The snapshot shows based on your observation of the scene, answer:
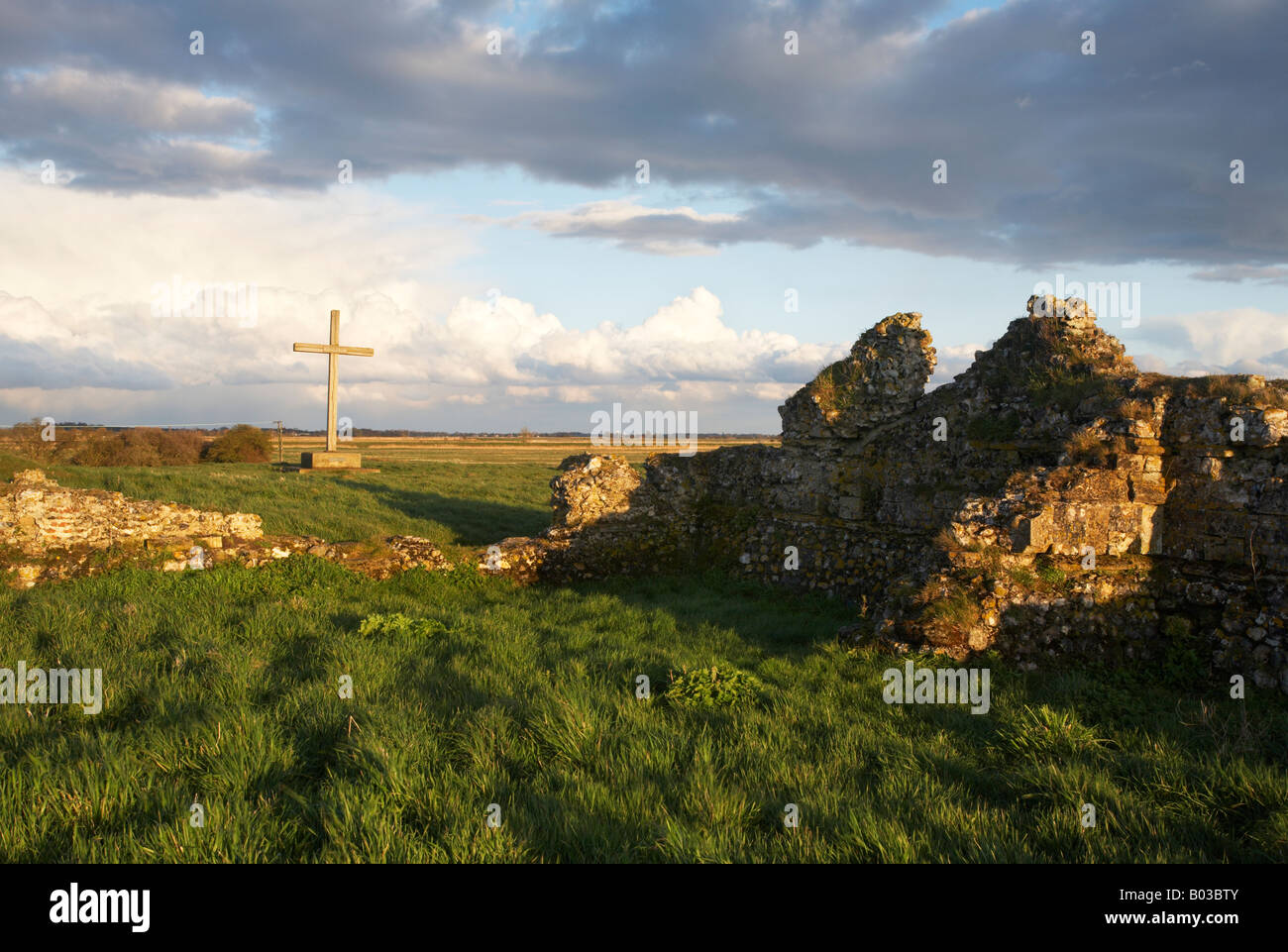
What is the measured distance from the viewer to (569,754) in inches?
190

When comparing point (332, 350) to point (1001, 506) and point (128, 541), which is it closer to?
point (128, 541)

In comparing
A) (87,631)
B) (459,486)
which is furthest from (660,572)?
(459,486)

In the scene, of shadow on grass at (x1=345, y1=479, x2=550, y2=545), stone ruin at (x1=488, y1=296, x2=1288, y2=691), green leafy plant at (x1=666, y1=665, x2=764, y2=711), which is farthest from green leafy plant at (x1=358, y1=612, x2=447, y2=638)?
shadow on grass at (x1=345, y1=479, x2=550, y2=545)

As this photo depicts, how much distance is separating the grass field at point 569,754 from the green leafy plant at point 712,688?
0.11 metres

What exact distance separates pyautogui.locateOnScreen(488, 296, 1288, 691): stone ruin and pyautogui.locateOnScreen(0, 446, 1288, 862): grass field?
686 mm

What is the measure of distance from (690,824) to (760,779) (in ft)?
2.44

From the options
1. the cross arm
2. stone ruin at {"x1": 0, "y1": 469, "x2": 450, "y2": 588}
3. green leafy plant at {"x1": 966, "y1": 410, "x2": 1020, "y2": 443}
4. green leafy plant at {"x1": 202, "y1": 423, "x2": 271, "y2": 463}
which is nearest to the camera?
green leafy plant at {"x1": 966, "y1": 410, "x2": 1020, "y2": 443}

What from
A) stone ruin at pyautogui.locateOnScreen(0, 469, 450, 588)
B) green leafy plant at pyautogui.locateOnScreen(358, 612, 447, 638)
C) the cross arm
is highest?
the cross arm

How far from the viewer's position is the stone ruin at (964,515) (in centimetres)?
721

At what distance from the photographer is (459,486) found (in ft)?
93.7

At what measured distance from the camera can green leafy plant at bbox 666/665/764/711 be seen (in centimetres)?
590

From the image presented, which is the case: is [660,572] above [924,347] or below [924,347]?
below

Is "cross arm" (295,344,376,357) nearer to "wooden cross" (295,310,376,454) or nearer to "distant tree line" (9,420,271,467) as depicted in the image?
"wooden cross" (295,310,376,454)
